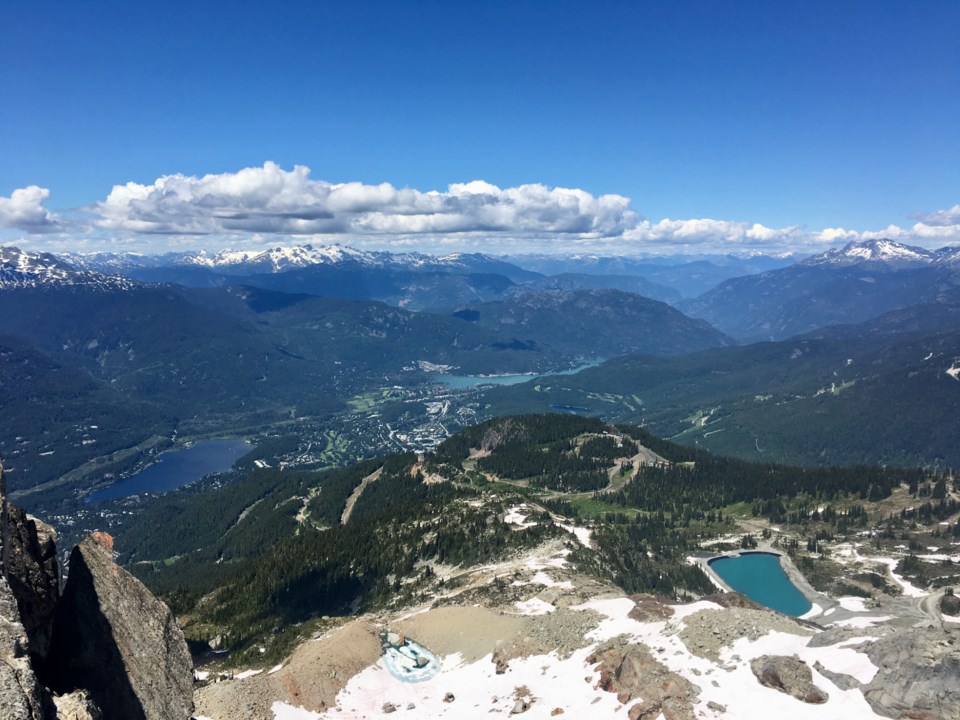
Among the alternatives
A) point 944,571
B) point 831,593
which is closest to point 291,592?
point 831,593

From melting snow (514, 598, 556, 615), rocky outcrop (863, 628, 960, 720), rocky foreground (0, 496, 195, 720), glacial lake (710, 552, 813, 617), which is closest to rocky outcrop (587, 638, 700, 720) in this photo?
rocky outcrop (863, 628, 960, 720)

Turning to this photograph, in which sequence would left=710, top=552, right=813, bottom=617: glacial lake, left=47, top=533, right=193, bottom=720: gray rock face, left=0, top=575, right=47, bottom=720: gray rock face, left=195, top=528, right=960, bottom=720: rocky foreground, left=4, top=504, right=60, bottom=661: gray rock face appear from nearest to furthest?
left=0, top=575, right=47, bottom=720: gray rock face, left=4, top=504, right=60, bottom=661: gray rock face, left=47, top=533, right=193, bottom=720: gray rock face, left=195, top=528, right=960, bottom=720: rocky foreground, left=710, top=552, right=813, bottom=617: glacial lake

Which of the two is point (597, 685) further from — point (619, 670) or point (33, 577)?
point (33, 577)

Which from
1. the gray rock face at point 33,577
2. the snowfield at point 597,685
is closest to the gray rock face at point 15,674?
the gray rock face at point 33,577

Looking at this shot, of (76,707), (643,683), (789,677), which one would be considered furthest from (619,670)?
(76,707)

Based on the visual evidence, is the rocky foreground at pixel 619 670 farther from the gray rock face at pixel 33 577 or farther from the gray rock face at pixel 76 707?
the gray rock face at pixel 76 707

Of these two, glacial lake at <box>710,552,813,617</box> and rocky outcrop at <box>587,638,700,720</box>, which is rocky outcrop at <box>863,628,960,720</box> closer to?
rocky outcrop at <box>587,638,700,720</box>

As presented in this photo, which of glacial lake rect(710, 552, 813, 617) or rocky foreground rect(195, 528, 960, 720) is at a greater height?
rocky foreground rect(195, 528, 960, 720)
